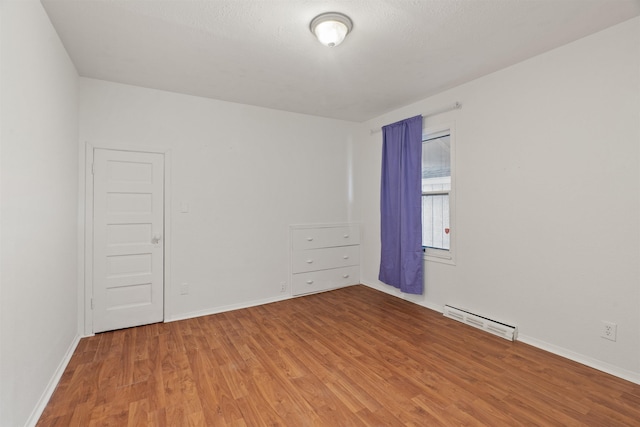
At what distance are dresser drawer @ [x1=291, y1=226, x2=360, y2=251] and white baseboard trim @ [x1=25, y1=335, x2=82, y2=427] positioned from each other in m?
2.48

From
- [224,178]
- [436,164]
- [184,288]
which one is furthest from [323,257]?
[436,164]

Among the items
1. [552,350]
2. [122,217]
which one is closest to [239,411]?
[122,217]

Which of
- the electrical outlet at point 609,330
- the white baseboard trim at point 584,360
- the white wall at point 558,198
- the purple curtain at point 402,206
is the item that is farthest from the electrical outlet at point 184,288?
the electrical outlet at point 609,330

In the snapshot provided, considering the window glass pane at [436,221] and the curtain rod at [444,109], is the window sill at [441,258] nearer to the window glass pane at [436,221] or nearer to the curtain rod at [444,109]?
the window glass pane at [436,221]

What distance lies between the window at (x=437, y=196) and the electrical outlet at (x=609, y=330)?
1.37 m

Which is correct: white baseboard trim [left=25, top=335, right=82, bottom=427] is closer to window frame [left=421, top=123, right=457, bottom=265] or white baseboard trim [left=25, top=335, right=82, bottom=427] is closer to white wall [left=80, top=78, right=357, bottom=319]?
white wall [left=80, top=78, right=357, bottom=319]

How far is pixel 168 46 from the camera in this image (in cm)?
244

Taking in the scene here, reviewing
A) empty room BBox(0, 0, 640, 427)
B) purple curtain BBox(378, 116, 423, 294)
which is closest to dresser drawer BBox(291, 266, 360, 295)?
empty room BBox(0, 0, 640, 427)

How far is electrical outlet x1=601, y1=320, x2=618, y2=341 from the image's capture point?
2.24 m

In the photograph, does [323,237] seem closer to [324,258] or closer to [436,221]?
[324,258]

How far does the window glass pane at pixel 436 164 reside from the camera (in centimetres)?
356

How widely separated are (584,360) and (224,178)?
387 cm

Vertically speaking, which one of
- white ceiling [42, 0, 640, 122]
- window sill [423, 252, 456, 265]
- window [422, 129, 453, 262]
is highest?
white ceiling [42, 0, 640, 122]

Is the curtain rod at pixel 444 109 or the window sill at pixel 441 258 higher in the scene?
the curtain rod at pixel 444 109
